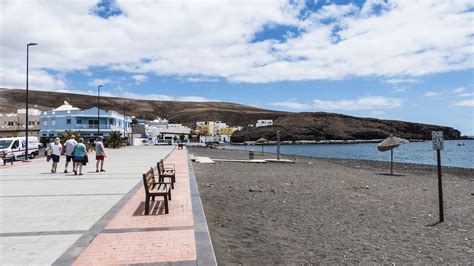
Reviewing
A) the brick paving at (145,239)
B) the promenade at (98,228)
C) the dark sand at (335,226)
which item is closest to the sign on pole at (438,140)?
the dark sand at (335,226)

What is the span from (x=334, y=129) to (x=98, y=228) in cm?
16238

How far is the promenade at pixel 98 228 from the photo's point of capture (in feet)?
16.5

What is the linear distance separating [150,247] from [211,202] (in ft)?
15.8

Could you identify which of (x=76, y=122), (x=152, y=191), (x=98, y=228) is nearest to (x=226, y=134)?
(x=76, y=122)

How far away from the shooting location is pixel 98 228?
6.41 metres

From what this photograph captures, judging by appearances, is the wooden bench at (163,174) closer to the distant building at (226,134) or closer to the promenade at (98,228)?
the promenade at (98,228)

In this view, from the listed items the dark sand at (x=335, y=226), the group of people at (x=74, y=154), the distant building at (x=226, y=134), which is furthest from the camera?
the distant building at (x=226, y=134)

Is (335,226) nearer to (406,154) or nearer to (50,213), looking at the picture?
(50,213)

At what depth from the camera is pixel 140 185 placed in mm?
11938

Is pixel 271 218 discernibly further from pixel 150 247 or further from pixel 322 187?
pixel 322 187

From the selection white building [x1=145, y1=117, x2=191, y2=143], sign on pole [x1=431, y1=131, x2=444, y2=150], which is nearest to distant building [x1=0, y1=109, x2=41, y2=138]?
white building [x1=145, y1=117, x2=191, y2=143]

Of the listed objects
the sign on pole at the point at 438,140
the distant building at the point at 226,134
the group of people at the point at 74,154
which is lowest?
the group of people at the point at 74,154

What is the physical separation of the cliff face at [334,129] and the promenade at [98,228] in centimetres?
13390

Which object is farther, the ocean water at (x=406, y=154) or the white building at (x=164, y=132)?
the white building at (x=164, y=132)
